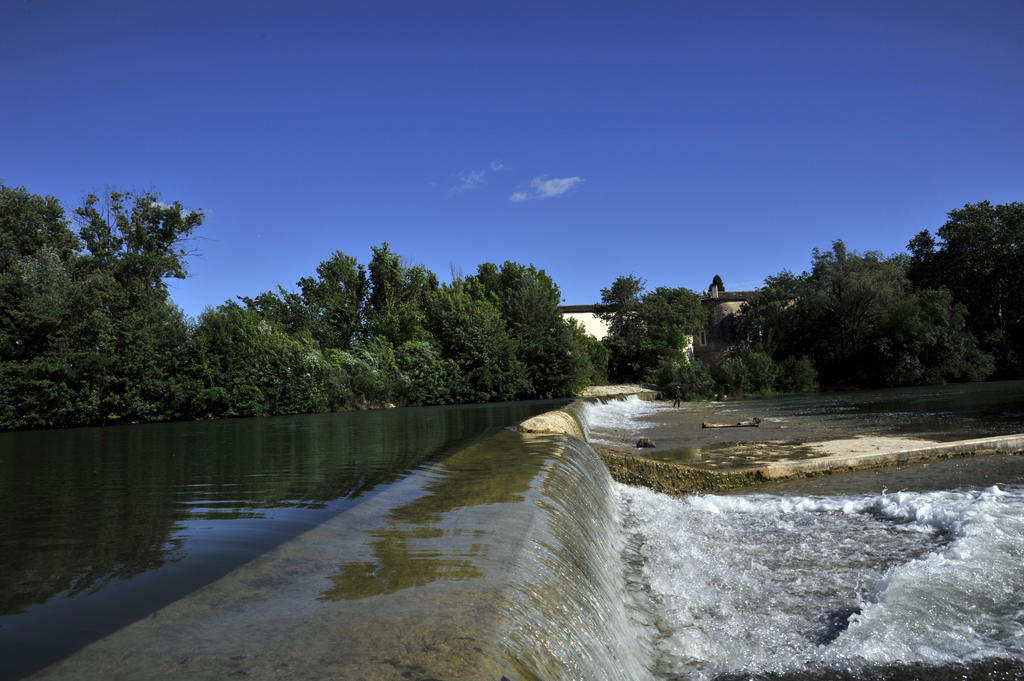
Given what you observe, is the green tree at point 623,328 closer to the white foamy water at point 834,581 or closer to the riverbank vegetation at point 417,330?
the riverbank vegetation at point 417,330

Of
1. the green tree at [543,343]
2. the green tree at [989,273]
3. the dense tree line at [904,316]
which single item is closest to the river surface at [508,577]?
the green tree at [543,343]

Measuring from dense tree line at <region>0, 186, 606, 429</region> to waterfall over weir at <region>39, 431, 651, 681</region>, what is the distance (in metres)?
30.4

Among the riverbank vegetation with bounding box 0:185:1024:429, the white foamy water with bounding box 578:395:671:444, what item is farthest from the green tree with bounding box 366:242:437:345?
the white foamy water with bounding box 578:395:671:444

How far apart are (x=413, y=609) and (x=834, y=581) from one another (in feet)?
11.3

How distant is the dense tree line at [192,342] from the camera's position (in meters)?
28.9

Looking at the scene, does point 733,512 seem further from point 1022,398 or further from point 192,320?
point 192,320

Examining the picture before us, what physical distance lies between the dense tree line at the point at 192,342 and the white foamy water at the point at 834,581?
29947 millimetres

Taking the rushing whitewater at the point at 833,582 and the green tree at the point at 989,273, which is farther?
the green tree at the point at 989,273

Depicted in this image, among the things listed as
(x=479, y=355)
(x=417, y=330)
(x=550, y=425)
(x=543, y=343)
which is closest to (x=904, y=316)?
(x=543, y=343)

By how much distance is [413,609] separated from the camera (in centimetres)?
258

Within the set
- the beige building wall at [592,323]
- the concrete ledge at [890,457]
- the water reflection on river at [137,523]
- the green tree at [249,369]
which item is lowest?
the concrete ledge at [890,457]

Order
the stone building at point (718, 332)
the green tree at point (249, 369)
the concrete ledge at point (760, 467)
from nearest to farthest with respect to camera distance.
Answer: the concrete ledge at point (760, 467), the green tree at point (249, 369), the stone building at point (718, 332)

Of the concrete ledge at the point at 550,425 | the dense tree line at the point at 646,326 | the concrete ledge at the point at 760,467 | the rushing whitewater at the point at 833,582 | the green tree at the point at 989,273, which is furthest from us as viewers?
the dense tree line at the point at 646,326

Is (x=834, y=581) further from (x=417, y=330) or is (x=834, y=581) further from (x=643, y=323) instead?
(x=643, y=323)
